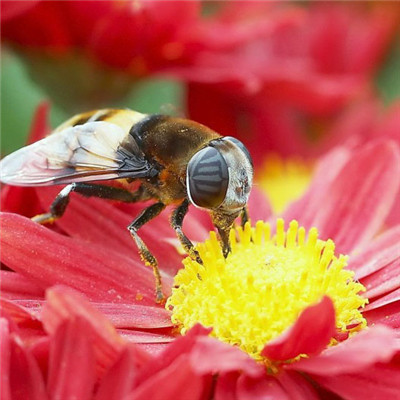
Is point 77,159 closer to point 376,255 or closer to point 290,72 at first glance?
point 376,255

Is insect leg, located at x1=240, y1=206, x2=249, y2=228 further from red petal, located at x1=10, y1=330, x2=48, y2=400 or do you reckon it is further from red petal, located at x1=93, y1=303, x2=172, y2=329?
red petal, located at x1=10, y1=330, x2=48, y2=400

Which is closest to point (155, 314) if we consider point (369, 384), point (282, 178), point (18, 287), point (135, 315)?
point (135, 315)

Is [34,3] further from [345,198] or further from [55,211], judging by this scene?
[345,198]

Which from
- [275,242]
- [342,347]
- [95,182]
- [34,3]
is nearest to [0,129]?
[34,3]

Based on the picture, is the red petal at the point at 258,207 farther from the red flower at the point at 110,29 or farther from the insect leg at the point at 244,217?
the red flower at the point at 110,29

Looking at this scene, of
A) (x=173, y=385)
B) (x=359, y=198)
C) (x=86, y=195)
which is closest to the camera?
(x=173, y=385)

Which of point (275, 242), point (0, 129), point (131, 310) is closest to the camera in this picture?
point (131, 310)
